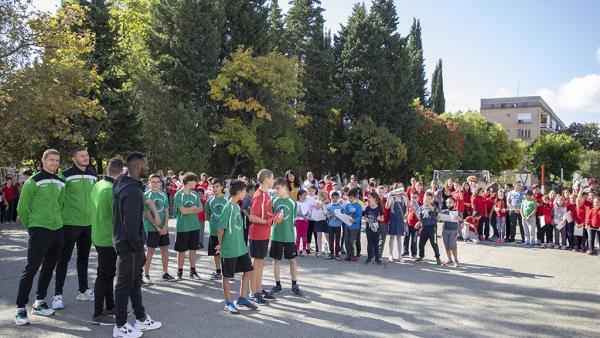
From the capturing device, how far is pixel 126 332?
5457 millimetres

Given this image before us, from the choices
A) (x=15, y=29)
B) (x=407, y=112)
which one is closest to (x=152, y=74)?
(x=15, y=29)

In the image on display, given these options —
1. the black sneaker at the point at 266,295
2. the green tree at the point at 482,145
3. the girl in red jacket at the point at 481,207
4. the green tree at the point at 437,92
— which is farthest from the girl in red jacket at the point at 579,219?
the green tree at the point at 437,92

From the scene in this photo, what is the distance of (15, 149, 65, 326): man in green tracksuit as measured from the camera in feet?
19.8

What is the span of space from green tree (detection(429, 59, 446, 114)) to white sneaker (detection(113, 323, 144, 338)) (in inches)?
2540

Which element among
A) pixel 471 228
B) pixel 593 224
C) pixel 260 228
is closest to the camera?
pixel 260 228

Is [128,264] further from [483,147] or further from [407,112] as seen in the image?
[483,147]

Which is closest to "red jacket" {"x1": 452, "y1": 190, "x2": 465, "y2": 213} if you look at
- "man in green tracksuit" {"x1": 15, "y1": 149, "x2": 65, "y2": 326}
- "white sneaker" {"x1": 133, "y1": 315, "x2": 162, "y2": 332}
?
"white sneaker" {"x1": 133, "y1": 315, "x2": 162, "y2": 332}

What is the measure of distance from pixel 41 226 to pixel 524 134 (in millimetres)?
116568

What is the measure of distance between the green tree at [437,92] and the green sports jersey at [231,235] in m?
62.9

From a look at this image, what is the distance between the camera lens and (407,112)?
4188 centimetres

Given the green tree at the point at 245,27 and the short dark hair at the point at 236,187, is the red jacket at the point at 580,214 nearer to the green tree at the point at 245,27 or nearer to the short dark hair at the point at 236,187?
the short dark hair at the point at 236,187

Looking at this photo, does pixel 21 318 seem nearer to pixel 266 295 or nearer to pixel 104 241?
pixel 104 241

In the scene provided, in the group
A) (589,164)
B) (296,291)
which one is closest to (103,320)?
(296,291)

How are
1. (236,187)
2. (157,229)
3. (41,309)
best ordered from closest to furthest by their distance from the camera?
(41,309) < (236,187) < (157,229)
